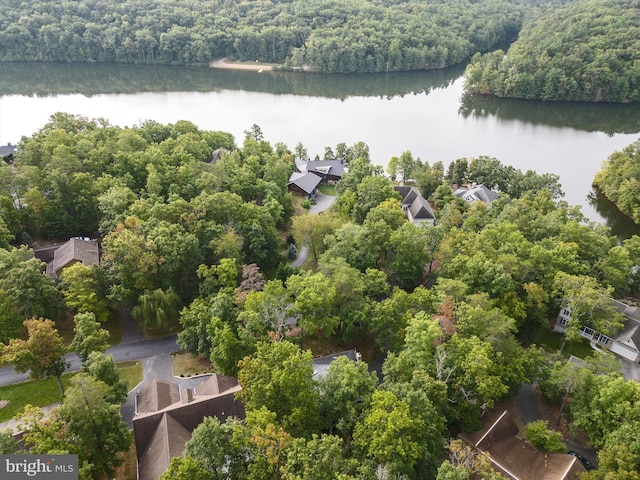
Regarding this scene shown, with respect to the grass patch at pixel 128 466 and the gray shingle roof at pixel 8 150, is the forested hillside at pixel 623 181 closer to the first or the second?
the grass patch at pixel 128 466

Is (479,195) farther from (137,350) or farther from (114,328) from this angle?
(114,328)

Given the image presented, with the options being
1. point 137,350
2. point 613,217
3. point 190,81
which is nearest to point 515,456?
point 137,350

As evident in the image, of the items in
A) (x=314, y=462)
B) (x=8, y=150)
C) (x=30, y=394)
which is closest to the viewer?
(x=314, y=462)

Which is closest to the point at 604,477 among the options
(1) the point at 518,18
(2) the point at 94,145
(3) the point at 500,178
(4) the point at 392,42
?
(3) the point at 500,178

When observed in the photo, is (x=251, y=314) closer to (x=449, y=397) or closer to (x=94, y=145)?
(x=449, y=397)

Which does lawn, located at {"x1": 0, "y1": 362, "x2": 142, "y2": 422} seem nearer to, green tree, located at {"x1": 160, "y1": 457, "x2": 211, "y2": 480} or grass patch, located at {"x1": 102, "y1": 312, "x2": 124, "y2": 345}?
grass patch, located at {"x1": 102, "y1": 312, "x2": 124, "y2": 345}

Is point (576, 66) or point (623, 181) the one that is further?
point (576, 66)
